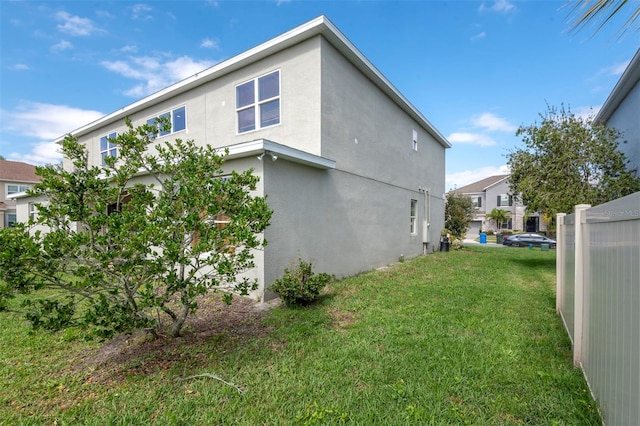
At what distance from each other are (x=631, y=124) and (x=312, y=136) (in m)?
10.4

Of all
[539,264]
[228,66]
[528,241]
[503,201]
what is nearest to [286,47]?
[228,66]

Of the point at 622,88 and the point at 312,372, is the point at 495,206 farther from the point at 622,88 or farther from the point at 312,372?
the point at 312,372

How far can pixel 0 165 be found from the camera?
27797 mm

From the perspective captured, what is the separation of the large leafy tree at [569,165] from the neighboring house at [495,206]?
25217 millimetres

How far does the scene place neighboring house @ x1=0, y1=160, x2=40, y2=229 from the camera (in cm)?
2609

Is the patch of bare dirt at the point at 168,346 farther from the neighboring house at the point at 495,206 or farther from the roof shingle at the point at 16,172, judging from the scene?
the neighboring house at the point at 495,206

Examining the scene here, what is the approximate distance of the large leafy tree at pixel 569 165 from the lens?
9062 millimetres

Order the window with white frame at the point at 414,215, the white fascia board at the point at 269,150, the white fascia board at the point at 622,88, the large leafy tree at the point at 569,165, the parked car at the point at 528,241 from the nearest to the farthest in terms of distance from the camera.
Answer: the white fascia board at the point at 269,150, the white fascia board at the point at 622,88, the large leafy tree at the point at 569,165, the window with white frame at the point at 414,215, the parked car at the point at 528,241

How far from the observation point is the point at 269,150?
5684 mm

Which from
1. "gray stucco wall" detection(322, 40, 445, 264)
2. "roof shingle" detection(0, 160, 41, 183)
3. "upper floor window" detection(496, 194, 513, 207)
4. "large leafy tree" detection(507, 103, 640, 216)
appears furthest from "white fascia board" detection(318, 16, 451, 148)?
"roof shingle" detection(0, 160, 41, 183)

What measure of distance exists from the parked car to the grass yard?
1961 cm

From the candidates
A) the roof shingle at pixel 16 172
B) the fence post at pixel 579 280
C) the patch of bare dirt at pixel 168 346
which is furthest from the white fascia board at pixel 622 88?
the roof shingle at pixel 16 172

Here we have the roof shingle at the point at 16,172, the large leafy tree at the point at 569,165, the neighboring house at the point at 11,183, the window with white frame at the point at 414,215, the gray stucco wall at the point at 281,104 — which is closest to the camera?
the gray stucco wall at the point at 281,104

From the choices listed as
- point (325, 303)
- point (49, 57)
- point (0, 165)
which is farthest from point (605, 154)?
point (0, 165)
